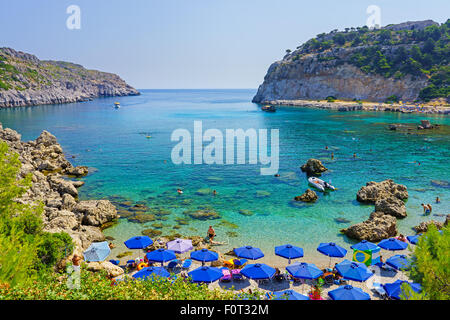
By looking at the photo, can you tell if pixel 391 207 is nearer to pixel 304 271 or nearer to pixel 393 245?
pixel 393 245

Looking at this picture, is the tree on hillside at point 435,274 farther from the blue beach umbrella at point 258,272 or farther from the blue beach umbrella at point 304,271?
the blue beach umbrella at point 258,272

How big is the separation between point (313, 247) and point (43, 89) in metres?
203

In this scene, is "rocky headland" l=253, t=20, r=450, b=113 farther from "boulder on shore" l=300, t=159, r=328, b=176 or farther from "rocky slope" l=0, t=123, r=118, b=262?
"rocky slope" l=0, t=123, r=118, b=262

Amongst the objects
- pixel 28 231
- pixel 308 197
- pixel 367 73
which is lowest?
pixel 308 197

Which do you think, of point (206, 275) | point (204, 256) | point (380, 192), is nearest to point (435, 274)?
point (206, 275)

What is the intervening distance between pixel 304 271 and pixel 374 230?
425 inches

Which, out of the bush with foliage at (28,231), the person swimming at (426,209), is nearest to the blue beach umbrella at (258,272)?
the bush with foliage at (28,231)

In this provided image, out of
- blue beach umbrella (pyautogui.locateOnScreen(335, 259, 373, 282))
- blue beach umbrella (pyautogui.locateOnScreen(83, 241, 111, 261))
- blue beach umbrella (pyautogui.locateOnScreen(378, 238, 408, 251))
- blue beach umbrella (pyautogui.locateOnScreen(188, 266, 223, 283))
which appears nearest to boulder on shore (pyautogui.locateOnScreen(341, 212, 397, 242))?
blue beach umbrella (pyautogui.locateOnScreen(378, 238, 408, 251))

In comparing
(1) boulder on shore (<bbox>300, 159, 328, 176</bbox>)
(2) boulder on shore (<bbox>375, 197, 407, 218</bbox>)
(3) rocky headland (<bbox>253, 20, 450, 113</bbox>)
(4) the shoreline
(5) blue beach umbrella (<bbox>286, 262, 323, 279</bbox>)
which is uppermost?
(3) rocky headland (<bbox>253, 20, 450, 113</bbox>)

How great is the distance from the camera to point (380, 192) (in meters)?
35.2

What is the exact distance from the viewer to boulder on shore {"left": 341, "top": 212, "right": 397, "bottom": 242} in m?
26.5

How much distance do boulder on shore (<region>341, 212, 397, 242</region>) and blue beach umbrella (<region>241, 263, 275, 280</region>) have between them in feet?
35.9
